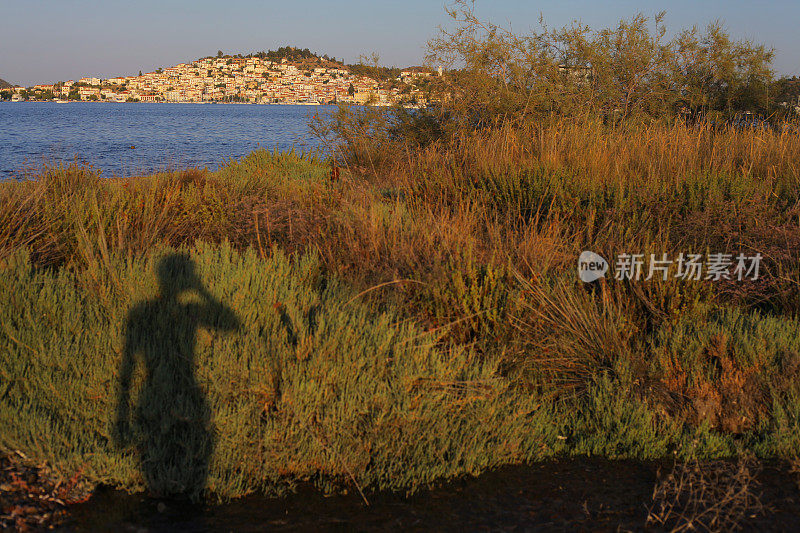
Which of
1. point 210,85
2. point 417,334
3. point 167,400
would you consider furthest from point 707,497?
point 210,85

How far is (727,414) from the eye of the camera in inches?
155

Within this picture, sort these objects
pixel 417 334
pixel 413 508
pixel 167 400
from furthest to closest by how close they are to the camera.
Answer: pixel 417 334, pixel 167 400, pixel 413 508

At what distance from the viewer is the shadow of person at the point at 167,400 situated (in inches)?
130

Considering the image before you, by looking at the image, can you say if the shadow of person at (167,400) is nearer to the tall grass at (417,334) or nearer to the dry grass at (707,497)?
the tall grass at (417,334)

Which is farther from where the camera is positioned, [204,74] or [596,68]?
[204,74]

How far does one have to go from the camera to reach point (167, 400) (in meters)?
3.52

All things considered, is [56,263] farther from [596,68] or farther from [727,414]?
[596,68]

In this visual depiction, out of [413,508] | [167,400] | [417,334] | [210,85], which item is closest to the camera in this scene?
[413,508]

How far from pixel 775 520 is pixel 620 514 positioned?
0.72 meters

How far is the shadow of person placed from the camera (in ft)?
10.8

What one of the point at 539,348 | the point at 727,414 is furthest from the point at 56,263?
the point at 727,414

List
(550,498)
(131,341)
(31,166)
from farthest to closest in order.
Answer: (31,166) → (131,341) → (550,498)

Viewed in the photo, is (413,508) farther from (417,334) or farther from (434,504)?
(417,334)

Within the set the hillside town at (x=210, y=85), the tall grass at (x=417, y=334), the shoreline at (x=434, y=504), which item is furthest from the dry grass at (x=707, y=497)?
the hillside town at (x=210, y=85)
